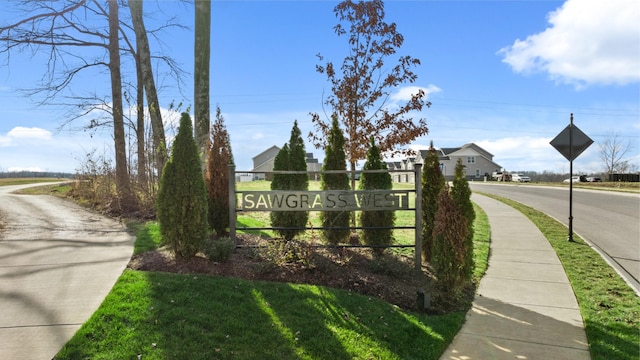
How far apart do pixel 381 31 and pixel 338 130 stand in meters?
3.15

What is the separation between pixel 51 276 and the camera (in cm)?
A: 507

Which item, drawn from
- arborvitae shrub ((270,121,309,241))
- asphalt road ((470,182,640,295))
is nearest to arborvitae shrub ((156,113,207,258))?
arborvitae shrub ((270,121,309,241))

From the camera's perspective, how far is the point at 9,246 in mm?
6688

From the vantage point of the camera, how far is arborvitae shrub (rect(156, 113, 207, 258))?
5.47 m

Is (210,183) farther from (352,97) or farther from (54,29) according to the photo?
(54,29)

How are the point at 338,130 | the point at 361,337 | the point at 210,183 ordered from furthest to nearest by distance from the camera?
the point at 338,130, the point at 210,183, the point at 361,337

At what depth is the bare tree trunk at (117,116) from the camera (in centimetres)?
1117

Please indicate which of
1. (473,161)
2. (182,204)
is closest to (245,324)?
(182,204)

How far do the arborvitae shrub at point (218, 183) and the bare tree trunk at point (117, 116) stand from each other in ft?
17.1

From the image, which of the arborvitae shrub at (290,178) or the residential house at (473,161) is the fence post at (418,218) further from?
the residential house at (473,161)

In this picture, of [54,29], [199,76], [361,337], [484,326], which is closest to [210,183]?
[199,76]

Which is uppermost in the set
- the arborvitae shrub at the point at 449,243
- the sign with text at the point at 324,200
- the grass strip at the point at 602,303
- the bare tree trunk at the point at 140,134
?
the bare tree trunk at the point at 140,134

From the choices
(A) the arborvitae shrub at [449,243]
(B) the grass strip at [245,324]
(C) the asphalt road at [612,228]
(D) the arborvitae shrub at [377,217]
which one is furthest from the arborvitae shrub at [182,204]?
(C) the asphalt road at [612,228]

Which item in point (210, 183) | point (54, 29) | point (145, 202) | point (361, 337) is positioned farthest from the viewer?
point (54, 29)
